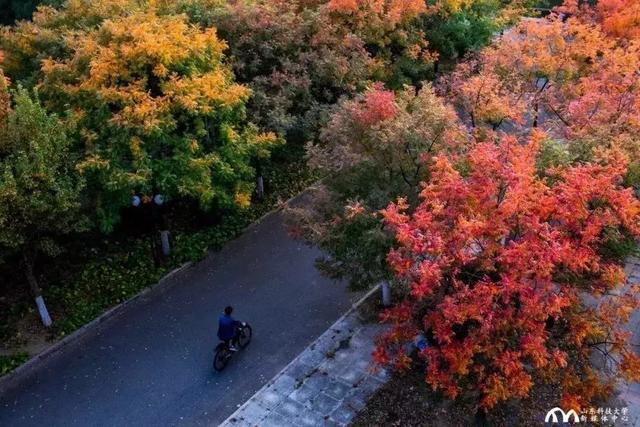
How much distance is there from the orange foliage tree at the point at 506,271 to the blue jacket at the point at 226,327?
10.9 ft

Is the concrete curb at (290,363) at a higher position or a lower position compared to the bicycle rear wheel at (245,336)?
lower

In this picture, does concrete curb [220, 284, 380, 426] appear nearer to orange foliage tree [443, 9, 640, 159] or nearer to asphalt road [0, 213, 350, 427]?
asphalt road [0, 213, 350, 427]

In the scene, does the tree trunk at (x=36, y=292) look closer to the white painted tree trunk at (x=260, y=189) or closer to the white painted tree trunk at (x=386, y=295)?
the white painted tree trunk at (x=260, y=189)

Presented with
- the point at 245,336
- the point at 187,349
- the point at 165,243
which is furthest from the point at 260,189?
the point at 187,349

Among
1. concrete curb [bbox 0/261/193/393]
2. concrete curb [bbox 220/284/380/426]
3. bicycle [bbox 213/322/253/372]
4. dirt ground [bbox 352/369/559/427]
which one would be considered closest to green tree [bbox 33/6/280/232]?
concrete curb [bbox 0/261/193/393]

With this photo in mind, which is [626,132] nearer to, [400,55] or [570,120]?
[570,120]

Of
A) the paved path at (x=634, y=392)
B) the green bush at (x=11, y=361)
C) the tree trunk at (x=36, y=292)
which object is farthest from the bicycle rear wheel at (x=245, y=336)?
the paved path at (x=634, y=392)

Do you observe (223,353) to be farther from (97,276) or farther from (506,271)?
(506,271)

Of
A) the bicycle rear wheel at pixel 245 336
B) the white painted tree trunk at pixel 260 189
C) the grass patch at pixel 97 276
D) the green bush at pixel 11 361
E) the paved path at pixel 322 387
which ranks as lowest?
the paved path at pixel 322 387

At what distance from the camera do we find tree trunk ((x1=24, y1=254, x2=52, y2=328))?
12852 mm

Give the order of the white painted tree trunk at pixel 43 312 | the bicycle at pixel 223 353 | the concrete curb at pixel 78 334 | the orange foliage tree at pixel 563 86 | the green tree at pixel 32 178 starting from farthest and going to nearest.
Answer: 1. the white painted tree trunk at pixel 43 312
2. the orange foliage tree at pixel 563 86
3. the concrete curb at pixel 78 334
4. the bicycle at pixel 223 353
5. the green tree at pixel 32 178

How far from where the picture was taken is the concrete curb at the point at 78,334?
12.5 meters

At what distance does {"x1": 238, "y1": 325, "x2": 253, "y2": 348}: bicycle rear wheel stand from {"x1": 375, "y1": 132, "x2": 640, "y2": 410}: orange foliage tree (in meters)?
3.82

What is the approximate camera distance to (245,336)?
13.1 m
